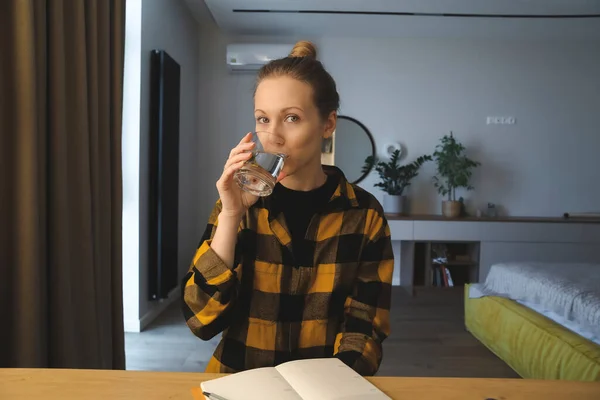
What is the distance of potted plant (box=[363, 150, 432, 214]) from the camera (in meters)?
4.41

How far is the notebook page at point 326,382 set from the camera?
25.5 inches

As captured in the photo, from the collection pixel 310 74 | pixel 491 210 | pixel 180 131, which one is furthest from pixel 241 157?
pixel 491 210

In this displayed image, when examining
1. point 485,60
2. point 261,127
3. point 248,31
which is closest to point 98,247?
point 261,127

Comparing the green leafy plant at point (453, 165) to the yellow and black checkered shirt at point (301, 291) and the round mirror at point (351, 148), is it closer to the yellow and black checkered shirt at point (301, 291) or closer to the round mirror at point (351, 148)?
the round mirror at point (351, 148)

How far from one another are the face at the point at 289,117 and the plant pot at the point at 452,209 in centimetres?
365

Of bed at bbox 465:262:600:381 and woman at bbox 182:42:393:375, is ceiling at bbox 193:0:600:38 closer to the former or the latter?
bed at bbox 465:262:600:381

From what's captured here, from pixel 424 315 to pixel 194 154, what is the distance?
248 cm

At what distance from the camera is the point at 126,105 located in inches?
119

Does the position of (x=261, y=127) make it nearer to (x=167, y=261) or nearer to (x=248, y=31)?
(x=167, y=261)

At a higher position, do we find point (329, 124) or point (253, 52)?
point (253, 52)

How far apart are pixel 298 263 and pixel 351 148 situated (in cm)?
373

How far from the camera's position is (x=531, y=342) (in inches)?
90.9

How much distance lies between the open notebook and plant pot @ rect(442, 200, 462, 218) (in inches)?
152

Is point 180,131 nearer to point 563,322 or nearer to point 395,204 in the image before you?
point 395,204
